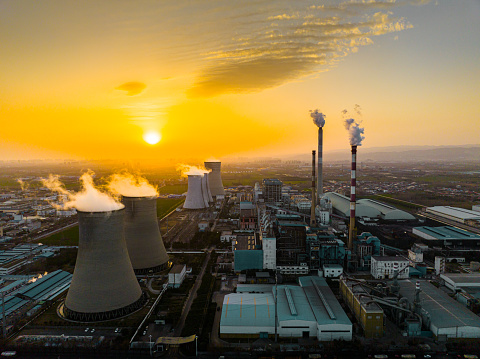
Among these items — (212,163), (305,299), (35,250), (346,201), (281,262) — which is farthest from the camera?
(212,163)

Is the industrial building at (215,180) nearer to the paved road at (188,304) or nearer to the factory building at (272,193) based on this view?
the factory building at (272,193)

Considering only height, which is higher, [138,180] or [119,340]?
[138,180]

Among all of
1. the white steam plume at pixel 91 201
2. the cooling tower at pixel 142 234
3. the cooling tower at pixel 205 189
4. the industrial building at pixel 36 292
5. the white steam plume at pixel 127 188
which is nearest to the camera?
the white steam plume at pixel 91 201

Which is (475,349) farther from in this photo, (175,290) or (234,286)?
(175,290)

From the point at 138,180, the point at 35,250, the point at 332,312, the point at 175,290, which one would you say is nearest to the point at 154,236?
the point at 175,290

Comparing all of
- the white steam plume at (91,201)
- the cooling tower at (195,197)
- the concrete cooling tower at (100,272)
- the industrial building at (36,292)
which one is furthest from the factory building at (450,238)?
the industrial building at (36,292)

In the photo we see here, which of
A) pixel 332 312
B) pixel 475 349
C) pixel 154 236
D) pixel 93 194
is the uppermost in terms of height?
pixel 93 194

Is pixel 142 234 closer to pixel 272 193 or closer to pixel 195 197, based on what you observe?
pixel 195 197

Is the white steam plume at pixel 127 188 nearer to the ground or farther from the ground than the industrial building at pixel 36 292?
farther from the ground
